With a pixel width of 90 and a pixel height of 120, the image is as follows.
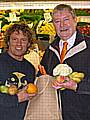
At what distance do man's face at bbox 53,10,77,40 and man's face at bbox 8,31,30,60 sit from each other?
0.74 ft

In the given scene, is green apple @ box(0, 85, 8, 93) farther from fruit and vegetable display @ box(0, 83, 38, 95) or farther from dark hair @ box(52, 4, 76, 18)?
dark hair @ box(52, 4, 76, 18)

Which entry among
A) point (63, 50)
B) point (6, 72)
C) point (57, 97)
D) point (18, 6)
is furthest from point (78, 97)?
point (18, 6)

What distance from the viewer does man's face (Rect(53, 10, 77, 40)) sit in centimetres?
229

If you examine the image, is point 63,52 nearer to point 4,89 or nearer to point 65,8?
point 65,8

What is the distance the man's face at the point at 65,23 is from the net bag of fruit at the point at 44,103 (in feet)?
0.94

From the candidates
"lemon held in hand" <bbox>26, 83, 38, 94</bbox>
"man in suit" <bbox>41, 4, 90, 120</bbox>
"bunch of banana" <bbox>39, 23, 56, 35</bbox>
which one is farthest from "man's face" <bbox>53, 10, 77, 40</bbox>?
"bunch of banana" <bbox>39, 23, 56, 35</bbox>

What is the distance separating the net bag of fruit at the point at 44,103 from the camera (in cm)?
231

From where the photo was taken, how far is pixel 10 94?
2.28 metres

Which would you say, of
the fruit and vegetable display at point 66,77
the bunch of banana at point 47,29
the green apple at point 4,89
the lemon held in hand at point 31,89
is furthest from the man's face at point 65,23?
the bunch of banana at point 47,29

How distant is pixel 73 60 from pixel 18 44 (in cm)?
35

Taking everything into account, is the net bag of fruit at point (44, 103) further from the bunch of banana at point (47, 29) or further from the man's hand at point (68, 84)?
the bunch of banana at point (47, 29)

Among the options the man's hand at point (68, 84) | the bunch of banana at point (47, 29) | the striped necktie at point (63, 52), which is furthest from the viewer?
the bunch of banana at point (47, 29)

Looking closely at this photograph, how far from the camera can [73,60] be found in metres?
2.30

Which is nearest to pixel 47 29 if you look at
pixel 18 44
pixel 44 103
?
pixel 18 44
